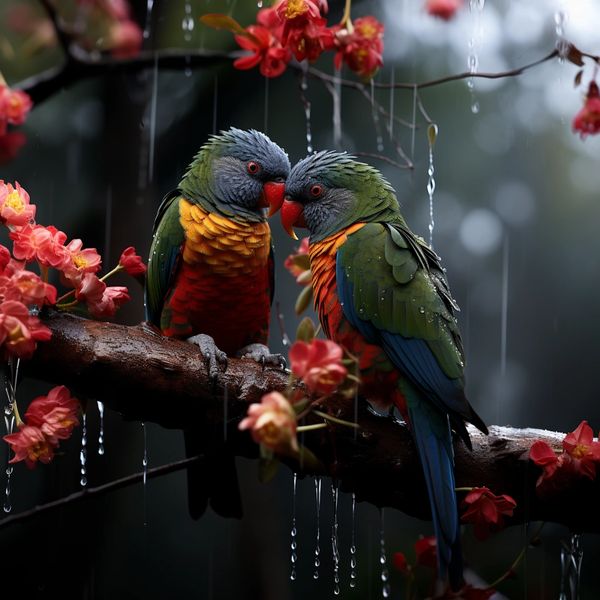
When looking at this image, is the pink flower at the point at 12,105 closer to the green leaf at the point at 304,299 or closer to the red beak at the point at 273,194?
the red beak at the point at 273,194

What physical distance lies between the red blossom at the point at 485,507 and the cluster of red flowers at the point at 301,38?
1151 mm

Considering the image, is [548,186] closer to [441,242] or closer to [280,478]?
[441,242]

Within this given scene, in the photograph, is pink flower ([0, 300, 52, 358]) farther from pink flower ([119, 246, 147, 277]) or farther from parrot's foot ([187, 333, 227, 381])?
parrot's foot ([187, 333, 227, 381])

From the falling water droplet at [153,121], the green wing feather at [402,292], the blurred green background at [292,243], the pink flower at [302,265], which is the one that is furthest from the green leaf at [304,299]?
the falling water droplet at [153,121]

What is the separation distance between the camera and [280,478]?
449cm

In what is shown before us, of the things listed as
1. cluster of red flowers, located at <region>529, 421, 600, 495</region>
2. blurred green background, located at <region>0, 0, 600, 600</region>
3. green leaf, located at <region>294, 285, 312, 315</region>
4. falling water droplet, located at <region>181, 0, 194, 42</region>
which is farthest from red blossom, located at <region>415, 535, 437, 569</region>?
falling water droplet, located at <region>181, 0, 194, 42</region>

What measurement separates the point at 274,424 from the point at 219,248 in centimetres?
114

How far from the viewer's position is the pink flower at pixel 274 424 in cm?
119

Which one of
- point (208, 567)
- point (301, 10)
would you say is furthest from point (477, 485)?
point (208, 567)

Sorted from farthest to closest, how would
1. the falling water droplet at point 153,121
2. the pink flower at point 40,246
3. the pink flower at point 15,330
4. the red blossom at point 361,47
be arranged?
the falling water droplet at point 153,121, the red blossom at point 361,47, the pink flower at point 40,246, the pink flower at point 15,330

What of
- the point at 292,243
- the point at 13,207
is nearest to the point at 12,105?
the point at 13,207

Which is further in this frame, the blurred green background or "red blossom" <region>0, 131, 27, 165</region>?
the blurred green background

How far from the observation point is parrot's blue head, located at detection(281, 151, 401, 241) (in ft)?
→ 6.81

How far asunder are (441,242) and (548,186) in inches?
36.7
